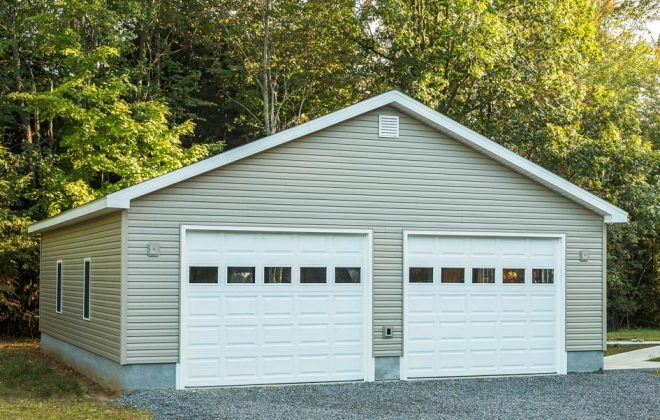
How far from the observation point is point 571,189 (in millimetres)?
14547

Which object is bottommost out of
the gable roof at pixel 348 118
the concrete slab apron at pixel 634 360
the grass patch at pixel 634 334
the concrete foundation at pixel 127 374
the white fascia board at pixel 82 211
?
the grass patch at pixel 634 334

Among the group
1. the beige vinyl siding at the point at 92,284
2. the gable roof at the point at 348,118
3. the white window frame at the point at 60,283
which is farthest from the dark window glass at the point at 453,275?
the white window frame at the point at 60,283

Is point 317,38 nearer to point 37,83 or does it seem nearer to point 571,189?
point 37,83

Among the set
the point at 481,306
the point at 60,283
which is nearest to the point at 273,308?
the point at 481,306

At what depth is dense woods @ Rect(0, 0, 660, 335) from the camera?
22.7m

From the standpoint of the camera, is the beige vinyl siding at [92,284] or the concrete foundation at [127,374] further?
the beige vinyl siding at [92,284]

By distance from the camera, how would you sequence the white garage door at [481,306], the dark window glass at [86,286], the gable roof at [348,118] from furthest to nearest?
the dark window glass at [86,286], the white garage door at [481,306], the gable roof at [348,118]

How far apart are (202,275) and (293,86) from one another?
15600 millimetres

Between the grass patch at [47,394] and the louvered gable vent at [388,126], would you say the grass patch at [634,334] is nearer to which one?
the louvered gable vent at [388,126]

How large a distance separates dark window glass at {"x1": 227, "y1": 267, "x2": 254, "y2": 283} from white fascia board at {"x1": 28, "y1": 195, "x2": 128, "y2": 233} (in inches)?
75.5

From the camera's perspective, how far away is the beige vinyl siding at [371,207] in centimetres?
1258

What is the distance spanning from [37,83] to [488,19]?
1292cm

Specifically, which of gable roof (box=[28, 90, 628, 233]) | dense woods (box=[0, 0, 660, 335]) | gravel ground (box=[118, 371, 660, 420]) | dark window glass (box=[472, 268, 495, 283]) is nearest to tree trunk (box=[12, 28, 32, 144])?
dense woods (box=[0, 0, 660, 335])

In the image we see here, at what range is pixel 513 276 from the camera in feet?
48.0
